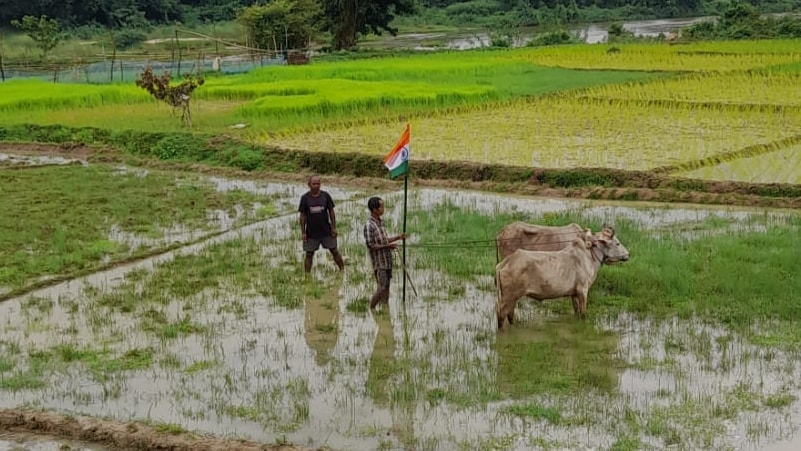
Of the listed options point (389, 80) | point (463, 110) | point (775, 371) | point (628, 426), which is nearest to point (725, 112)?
point (463, 110)

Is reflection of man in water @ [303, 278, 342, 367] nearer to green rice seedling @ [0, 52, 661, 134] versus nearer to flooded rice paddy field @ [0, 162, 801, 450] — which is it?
flooded rice paddy field @ [0, 162, 801, 450]

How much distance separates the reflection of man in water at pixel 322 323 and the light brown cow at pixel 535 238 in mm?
1544

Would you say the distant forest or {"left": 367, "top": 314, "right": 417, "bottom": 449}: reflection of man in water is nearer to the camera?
{"left": 367, "top": 314, "right": 417, "bottom": 449}: reflection of man in water

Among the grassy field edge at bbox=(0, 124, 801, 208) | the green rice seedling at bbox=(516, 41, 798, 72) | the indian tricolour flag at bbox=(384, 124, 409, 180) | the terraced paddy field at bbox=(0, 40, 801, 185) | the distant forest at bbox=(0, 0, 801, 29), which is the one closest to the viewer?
the indian tricolour flag at bbox=(384, 124, 409, 180)

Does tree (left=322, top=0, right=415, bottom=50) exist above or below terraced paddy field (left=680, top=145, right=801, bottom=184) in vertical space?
above

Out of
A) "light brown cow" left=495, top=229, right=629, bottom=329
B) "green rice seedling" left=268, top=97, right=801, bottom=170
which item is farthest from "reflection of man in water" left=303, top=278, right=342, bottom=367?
"green rice seedling" left=268, top=97, right=801, bottom=170

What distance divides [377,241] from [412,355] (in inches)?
48.5

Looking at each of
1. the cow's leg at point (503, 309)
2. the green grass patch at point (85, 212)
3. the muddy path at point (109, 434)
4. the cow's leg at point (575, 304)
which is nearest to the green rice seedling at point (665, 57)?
the green grass patch at point (85, 212)

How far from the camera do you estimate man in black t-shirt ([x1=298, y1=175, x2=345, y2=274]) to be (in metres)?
9.38

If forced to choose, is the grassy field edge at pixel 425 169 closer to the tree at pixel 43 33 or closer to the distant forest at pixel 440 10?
the tree at pixel 43 33

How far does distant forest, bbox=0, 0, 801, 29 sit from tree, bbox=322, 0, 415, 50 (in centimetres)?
692

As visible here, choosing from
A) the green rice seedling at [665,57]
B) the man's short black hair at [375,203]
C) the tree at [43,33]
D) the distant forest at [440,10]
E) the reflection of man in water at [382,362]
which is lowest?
the reflection of man in water at [382,362]

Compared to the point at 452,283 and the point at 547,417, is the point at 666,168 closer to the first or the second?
the point at 452,283

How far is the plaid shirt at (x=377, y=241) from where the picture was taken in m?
8.12
